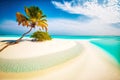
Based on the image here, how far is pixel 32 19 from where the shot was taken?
2475 millimetres

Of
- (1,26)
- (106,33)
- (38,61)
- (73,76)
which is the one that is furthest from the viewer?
(1,26)

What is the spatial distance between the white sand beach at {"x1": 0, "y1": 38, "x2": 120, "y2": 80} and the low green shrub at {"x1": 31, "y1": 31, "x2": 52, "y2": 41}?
0.07 meters

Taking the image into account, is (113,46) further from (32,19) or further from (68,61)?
(32,19)

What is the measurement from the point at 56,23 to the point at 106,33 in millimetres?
768

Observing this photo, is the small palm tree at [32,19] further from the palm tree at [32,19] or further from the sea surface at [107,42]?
the sea surface at [107,42]

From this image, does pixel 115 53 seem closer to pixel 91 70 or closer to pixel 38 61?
pixel 91 70

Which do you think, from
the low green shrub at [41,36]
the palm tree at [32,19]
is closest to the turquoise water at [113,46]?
the low green shrub at [41,36]

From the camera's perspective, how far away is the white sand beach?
2059mm

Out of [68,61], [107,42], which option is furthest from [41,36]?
[107,42]

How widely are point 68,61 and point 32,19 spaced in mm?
861

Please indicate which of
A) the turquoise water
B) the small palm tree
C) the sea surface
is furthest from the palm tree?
the turquoise water

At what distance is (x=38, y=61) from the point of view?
7.20ft

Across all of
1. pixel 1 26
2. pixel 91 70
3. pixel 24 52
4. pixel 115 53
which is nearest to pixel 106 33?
pixel 115 53

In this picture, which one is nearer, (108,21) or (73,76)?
(73,76)
